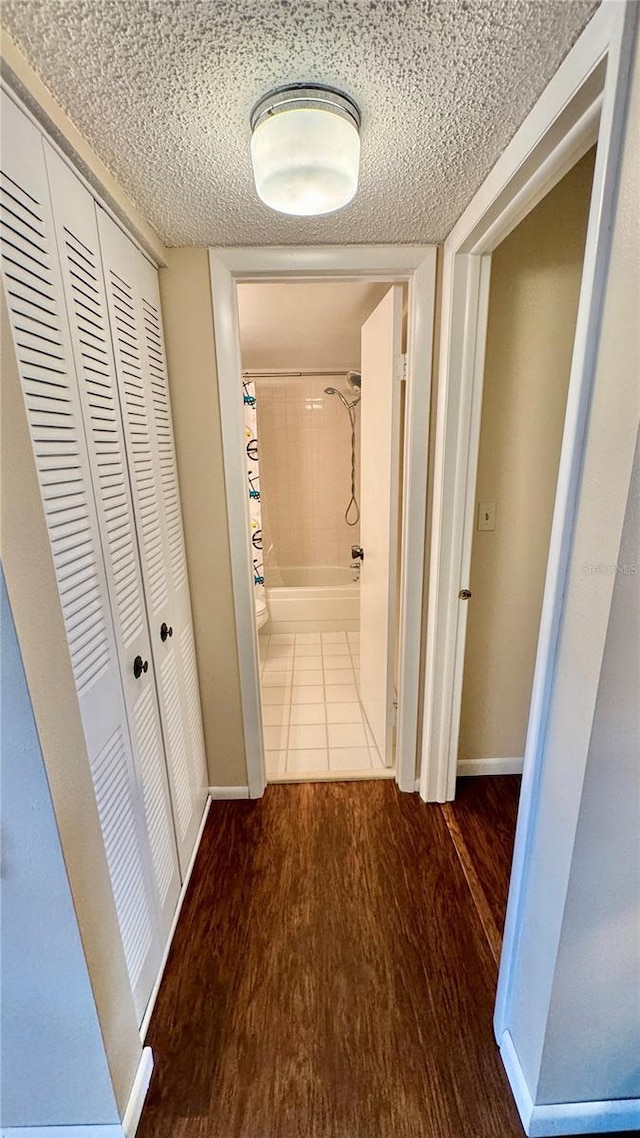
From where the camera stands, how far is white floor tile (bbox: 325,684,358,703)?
2.55 metres

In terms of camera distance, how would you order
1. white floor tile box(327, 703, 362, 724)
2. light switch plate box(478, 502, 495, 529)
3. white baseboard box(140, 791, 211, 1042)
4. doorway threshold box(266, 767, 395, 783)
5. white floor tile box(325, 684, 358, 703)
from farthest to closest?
white floor tile box(325, 684, 358, 703), white floor tile box(327, 703, 362, 724), doorway threshold box(266, 767, 395, 783), light switch plate box(478, 502, 495, 529), white baseboard box(140, 791, 211, 1042)

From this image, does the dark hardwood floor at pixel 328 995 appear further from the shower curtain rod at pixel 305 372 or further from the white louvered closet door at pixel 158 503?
the shower curtain rod at pixel 305 372

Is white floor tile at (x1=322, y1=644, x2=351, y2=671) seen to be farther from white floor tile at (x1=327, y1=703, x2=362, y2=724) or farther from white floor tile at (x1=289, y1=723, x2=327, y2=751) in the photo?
white floor tile at (x1=289, y1=723, x2=327, y2=751)

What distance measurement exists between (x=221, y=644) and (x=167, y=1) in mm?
1571

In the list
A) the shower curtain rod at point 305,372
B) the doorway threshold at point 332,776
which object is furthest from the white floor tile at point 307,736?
the shower curtain rod at point 305,372

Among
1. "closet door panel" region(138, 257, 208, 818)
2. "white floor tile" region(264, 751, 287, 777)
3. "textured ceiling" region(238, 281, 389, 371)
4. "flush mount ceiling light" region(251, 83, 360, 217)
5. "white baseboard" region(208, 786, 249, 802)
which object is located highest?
"textured ceiling" region(238, 281, 389, 371)

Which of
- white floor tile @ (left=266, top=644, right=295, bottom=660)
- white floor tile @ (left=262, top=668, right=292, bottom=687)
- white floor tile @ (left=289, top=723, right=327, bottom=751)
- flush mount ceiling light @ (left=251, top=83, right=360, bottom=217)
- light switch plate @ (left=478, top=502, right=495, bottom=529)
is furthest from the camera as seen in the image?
white floor tile @ (left=266, top=644, right=295, bottom=660)

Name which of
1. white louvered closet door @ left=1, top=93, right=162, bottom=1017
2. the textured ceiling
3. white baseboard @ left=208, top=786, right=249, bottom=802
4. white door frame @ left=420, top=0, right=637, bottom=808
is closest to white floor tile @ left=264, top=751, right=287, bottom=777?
white baseboard @ left=208, top=786, right=249, bottom=802

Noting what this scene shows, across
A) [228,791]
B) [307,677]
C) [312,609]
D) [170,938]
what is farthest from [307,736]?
[312,609]

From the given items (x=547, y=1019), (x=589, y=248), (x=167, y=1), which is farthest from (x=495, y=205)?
(x=547, y=1019)

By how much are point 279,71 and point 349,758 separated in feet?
7.33

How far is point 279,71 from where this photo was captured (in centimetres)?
75

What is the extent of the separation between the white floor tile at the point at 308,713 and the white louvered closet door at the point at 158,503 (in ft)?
2.55

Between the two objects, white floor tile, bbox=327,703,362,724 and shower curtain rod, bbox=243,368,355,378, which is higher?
shower curtain rod, bbox=243,368,355,378
